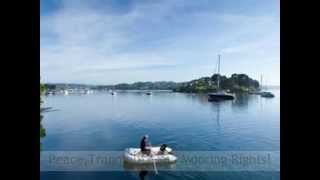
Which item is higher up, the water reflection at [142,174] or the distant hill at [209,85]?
the distant hill at [209,85]

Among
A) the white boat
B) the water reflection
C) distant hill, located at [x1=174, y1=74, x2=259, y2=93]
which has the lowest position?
the water reflection

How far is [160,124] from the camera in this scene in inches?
507

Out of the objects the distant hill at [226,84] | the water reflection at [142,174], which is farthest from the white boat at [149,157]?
the distant hill at [226,84]

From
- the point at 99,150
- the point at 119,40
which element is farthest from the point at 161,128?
the point at 119,40

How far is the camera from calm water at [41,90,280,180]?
34.4 feet

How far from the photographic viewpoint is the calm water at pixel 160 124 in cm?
1049

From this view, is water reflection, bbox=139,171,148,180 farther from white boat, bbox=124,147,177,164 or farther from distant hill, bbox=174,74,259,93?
distant hill, bbox=174,74,259,93

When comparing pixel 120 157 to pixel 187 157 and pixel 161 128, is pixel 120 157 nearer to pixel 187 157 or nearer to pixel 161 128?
pixel 187 157

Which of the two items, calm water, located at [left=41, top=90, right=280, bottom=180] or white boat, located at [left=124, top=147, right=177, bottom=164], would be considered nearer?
white boat, located at [left=124, top=147, right=177, bottom=164]

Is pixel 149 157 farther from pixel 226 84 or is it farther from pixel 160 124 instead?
pixel 226 84

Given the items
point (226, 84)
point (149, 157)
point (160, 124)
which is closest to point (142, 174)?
point (149, 157)

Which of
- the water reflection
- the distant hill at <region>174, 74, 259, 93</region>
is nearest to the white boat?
the water reflection

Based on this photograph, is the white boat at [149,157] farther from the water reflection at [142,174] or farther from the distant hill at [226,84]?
the distant hill at [226,84]
